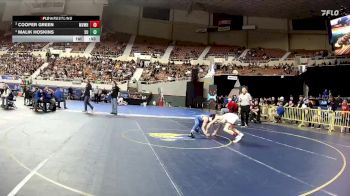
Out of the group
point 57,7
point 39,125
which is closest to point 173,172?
point 39,125

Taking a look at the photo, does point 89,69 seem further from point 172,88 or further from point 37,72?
point 172,88

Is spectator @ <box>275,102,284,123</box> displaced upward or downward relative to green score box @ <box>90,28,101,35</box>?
downward

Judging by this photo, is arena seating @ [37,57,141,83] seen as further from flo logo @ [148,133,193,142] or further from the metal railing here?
flo logo @ [148,133,193,142]

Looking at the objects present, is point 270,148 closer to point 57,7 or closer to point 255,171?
point 255,171

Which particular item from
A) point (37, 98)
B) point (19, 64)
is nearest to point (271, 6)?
point (19, 64)

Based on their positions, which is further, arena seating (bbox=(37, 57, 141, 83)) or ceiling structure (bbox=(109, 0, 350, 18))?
arena seating (bbox=(37, 57, 141, 83))

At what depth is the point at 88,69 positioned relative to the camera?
148 feet

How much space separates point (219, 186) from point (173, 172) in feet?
3.47

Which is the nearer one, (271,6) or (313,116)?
(313,116)

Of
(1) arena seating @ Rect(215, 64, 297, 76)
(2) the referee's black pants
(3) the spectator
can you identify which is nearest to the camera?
(2) the referee's black pants
